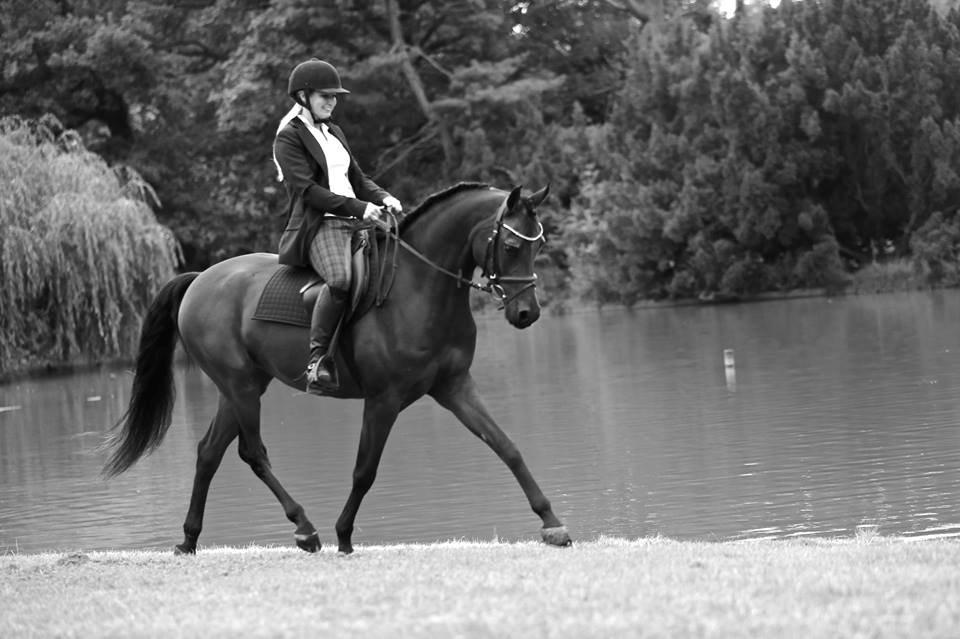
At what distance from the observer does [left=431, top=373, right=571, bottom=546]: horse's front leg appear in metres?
8.88

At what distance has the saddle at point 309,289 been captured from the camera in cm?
941

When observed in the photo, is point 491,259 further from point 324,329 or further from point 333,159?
point 333,159

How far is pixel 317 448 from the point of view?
1705 cm

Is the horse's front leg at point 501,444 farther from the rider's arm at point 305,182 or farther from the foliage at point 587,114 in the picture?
the foliage at point 587,114

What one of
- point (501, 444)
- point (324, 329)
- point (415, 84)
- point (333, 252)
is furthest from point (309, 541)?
point (415, 84)

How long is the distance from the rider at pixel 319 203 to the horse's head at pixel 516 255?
35.0 inches

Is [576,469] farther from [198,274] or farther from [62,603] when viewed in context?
[62,603]

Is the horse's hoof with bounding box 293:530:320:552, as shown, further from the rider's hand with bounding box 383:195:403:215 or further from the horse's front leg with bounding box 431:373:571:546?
the rider's hand with bounding box 383:195:403:215

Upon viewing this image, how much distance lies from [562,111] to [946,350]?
31.9 metres

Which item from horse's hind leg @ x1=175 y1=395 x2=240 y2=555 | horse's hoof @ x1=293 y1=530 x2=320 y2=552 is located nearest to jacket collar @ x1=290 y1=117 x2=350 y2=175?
horse's hind leg @ x1=175 y1=395 x2=240 y2=555

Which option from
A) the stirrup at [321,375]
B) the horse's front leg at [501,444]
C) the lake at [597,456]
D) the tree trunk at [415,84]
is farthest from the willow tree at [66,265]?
the horse's front leg at [501,444]

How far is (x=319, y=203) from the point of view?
948 centimetres

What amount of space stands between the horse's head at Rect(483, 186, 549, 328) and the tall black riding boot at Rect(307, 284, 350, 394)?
972mm

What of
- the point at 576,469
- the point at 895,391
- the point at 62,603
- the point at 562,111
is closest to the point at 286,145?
the point at 62,603
